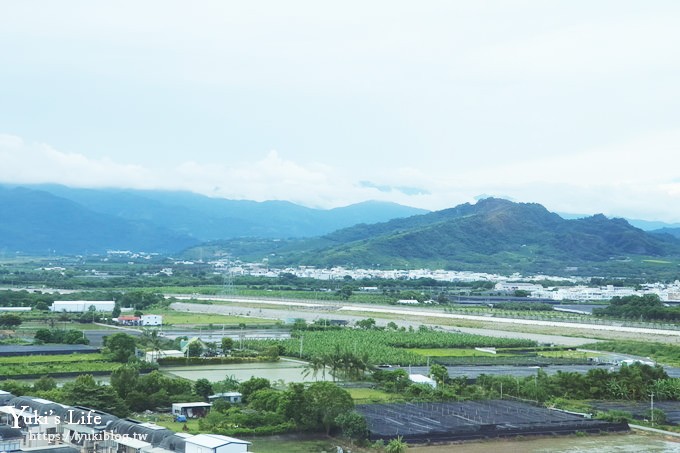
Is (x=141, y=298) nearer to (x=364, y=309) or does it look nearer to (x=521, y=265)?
(x=364, y=309)

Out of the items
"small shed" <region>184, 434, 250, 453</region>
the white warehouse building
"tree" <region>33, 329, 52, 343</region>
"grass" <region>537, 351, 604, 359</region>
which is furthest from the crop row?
the white warehouse building

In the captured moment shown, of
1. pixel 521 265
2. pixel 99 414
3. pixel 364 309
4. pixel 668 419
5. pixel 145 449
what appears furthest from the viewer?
pixel 521 265

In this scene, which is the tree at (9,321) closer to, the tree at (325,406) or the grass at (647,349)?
the tree at (325,406)

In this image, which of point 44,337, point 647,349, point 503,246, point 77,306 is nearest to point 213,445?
point 44,337

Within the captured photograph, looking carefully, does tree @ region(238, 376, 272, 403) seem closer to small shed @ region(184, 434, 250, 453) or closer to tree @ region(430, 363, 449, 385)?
tree @ region(430, 363, 449, 385)

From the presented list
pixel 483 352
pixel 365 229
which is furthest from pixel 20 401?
pixel 365 229

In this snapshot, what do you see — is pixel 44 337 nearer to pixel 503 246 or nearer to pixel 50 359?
pixel 50 359

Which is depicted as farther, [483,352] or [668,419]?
[483,352]

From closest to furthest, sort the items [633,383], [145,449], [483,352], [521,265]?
1. [145,449]
2. [633,383]
3. [483,352]
4. [521,265]
